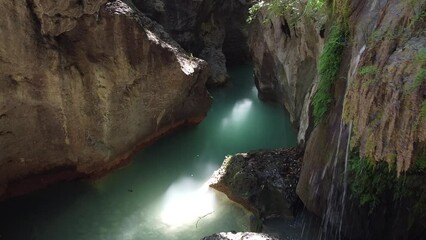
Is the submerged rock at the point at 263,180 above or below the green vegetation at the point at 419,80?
below

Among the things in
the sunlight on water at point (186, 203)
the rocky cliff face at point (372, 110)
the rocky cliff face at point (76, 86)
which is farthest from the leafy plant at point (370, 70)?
the rocky cliff face at point (76, 86)

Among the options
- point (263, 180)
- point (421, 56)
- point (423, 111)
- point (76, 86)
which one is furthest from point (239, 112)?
point (423, 111)

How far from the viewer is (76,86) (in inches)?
425

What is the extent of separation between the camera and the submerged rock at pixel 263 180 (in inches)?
367

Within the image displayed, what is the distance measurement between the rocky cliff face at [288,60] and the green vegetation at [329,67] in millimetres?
2039

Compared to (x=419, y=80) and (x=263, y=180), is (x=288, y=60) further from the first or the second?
(x=419, y=80)

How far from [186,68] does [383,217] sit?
8115 mm

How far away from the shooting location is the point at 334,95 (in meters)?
7.35

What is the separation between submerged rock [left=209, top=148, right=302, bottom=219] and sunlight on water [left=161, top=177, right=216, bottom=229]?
0.41 m

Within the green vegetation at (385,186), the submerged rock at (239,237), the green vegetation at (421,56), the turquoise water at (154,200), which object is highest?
the green vegetation at (421,56)

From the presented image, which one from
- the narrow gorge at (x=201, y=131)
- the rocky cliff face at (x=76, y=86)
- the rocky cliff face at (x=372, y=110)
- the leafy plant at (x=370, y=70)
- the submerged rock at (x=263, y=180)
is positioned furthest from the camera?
the rocky cliff face at (x=76, y=86)

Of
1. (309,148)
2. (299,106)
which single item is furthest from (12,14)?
(299,106)

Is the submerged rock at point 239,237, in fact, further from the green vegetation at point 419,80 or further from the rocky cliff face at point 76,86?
the rocky cliff face at point 76,86

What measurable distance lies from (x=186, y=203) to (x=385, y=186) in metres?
5.32
